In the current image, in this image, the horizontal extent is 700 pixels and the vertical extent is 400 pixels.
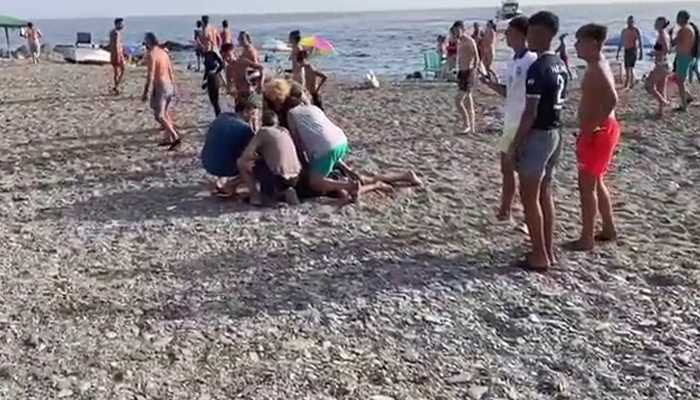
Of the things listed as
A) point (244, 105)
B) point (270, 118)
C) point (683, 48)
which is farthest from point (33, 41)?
point (270, 118)

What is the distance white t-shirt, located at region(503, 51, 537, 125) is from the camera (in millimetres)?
5828

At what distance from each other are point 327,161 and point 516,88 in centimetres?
206

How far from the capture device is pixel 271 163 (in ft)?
23.9

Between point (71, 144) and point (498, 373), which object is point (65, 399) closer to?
point (498, 373)

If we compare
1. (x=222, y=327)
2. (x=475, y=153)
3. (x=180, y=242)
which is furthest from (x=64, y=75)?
(x=222, y=327)

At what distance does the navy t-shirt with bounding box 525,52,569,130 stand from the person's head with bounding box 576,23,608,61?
27 centimetres

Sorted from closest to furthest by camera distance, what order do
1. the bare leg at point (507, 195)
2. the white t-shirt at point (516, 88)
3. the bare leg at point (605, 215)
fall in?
the white t-shirt at point (516, 88), the bare leg at point (605, 215), the bare leg at point (507, 195)

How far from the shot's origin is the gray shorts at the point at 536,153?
530cm

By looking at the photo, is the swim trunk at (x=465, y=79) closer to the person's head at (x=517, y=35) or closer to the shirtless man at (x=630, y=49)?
the person's head at (x=517, y=35)

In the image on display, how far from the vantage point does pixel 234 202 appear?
300 inches

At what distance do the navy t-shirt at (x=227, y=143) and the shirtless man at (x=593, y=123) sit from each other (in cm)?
294

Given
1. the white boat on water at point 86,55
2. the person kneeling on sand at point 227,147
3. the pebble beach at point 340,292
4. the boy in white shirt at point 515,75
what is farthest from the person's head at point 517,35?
the white boat on water at point 86,55

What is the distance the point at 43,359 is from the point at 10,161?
20.6 ft

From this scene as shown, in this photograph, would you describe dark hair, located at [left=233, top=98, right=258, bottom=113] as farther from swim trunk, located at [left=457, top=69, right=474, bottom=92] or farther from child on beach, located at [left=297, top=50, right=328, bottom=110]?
swim trunk, located at [left=457, top=69, right=474, bottom=92]
